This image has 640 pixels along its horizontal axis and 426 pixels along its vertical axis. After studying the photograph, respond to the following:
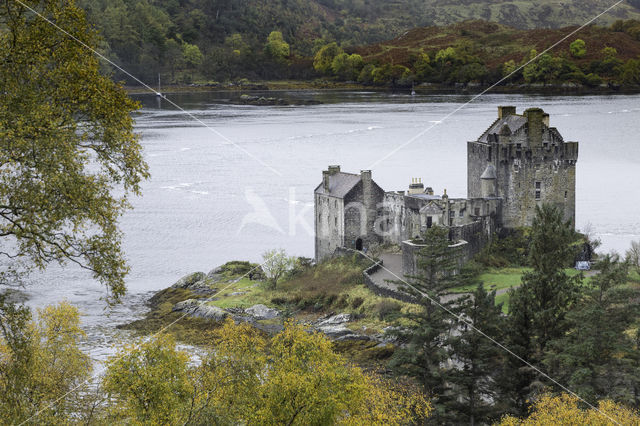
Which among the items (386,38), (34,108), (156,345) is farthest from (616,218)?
(386,38)

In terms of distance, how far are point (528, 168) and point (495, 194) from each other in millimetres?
2404

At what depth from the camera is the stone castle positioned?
156ft

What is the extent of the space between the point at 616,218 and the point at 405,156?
31186 millimetres

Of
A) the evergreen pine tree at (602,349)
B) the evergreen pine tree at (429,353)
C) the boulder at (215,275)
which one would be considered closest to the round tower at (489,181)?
the boulder at (215,275)

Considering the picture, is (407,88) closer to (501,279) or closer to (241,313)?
(241,313)

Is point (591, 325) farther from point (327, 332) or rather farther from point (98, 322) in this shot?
point (98, 322)

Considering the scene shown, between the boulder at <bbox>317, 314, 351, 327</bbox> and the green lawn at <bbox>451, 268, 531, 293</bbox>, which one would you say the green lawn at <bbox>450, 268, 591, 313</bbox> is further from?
the boulder at <bbox>317, 314, 351, 327</bbox>

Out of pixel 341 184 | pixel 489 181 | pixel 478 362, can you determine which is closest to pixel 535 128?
pixel 489 181

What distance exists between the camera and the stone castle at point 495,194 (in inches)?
1873

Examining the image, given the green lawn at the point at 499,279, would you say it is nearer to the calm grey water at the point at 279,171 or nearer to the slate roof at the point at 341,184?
the slate roof at the point at 341,184

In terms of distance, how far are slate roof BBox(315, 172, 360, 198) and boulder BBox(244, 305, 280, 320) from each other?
777cm

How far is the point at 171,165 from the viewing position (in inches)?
3610

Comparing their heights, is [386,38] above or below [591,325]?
above

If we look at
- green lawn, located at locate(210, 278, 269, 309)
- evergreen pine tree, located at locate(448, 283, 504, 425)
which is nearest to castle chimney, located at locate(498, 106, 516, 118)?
green lawn, located at locate(210, 278, 269, 309)
